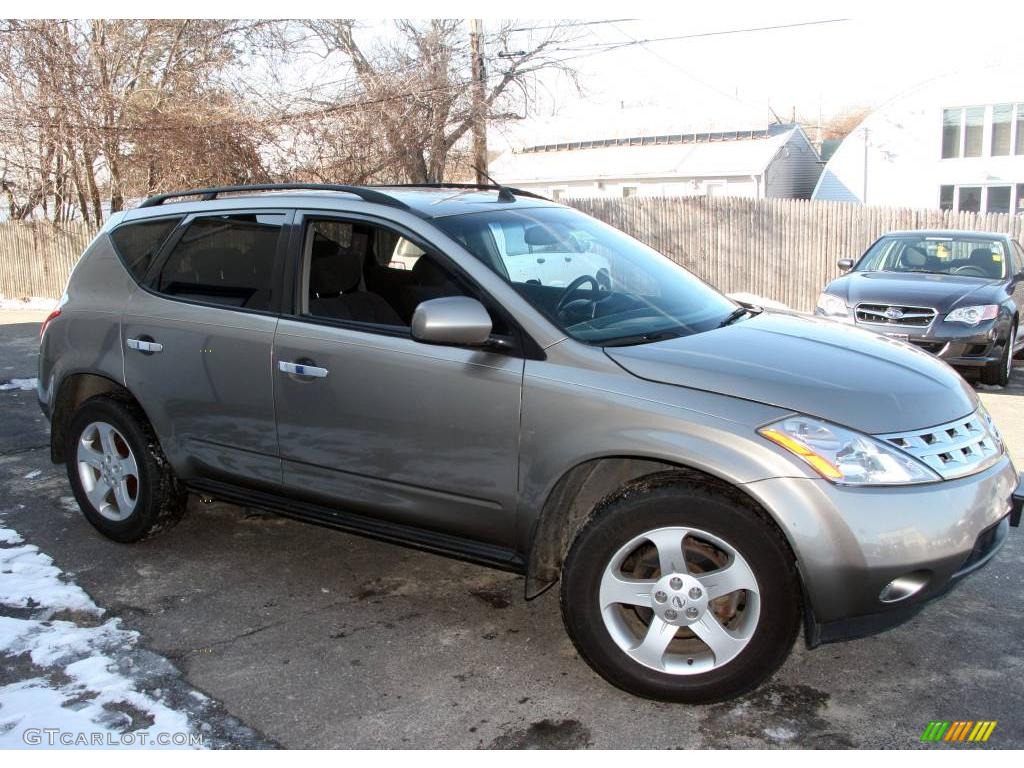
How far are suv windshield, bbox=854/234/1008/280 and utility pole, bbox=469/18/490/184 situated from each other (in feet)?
31.2

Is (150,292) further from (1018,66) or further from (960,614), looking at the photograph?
(1018,66)

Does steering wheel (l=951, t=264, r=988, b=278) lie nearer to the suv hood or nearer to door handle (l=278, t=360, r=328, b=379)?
the suv hood

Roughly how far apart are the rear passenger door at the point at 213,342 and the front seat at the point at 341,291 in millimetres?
164

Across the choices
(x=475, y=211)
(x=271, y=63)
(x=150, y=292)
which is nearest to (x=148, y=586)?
(x=150, y=292)

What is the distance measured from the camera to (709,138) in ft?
114

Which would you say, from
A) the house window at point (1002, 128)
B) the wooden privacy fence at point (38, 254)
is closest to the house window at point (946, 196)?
the house window at point (1002, 128)

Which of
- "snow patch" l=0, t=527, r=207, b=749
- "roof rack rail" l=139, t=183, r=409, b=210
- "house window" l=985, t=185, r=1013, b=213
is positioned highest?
"house window" l=985, t=185, r=1013, b=213

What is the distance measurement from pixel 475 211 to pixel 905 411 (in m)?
1.98

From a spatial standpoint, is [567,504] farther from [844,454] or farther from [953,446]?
[953,446]

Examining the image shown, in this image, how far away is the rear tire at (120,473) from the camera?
15.3 ft

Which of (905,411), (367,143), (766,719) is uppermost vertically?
(367,143)

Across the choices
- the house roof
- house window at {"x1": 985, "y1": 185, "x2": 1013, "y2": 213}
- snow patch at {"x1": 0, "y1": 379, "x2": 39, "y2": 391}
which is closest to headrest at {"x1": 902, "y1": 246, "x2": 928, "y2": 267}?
snow patch at {"x1": 0, "y1": 379, "x2": 39, "y2": 391}

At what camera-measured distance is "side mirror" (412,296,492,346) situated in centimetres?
343

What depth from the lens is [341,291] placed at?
4301mm
